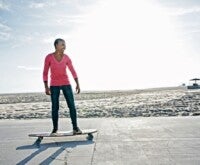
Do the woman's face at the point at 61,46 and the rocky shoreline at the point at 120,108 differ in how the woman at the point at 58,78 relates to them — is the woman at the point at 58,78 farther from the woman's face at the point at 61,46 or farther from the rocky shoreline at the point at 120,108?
the rocky shoreline at the point at 120,108

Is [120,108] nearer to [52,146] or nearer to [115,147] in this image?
[52,146]

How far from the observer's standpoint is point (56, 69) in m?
8.41

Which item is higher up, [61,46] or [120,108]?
[61,46]

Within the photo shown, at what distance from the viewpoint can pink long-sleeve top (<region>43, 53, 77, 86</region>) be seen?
27.6ft

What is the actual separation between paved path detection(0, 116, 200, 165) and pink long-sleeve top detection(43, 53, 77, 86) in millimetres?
1249

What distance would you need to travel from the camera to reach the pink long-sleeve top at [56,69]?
8.40 meters

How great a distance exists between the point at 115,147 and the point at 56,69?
2235mm

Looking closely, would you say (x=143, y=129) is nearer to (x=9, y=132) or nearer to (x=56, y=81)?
(x=56, y=81)

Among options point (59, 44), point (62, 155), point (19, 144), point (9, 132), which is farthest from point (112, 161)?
point (9, 132)

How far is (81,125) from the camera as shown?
1112 centimetres

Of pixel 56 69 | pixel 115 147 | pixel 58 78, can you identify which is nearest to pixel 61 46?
pixel 56 69

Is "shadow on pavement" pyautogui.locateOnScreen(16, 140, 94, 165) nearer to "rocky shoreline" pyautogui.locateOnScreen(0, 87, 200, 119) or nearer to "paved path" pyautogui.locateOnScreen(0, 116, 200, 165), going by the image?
"paved path" pyautogui.locateOnScreen(0, 116, 200, 165)

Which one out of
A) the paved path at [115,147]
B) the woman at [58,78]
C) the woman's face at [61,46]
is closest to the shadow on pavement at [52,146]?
the paved path at [115,147]

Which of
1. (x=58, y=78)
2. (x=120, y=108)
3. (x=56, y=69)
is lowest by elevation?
(x=120, y=108)
